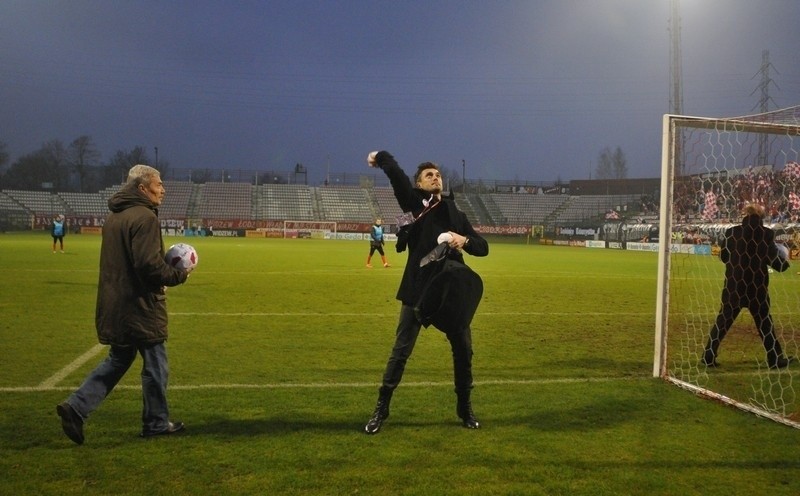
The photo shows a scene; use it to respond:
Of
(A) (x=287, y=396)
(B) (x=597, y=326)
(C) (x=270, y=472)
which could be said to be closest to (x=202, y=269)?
(B) (x=597, y=326)

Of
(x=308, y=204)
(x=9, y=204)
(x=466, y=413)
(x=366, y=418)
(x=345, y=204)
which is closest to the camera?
(x=466, y=413)

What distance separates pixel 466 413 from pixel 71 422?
Answer: 294cm

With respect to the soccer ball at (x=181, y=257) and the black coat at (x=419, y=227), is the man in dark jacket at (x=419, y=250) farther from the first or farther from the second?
the soccer ball at (x=181, y=257)

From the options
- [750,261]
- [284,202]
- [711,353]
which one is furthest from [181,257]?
[284,202]

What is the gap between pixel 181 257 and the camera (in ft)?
16.2

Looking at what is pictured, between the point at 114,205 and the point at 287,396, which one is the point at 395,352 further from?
the point at 114,205

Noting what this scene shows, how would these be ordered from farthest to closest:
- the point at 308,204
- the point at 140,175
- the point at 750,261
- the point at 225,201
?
the point at 308,204
the point at 225,201
the point at 750,261
the point at 140,175

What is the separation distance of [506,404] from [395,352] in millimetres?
1388

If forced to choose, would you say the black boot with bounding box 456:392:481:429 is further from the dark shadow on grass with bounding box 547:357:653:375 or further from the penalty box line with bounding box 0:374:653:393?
the dark shadow on grass with bounding box 547:357:653:375

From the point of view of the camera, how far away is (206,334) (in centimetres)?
938

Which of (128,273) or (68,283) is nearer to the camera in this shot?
(128,273)

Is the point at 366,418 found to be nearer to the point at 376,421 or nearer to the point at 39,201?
the point at 376,421

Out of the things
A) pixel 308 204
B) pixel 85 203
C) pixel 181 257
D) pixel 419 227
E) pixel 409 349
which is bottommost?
pixel 409 349

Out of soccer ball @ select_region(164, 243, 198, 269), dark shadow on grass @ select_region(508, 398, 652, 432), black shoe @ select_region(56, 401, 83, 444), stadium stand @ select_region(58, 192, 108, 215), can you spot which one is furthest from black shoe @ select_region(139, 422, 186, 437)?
stadium stand @ select_region(58, 192, 108, 215)
